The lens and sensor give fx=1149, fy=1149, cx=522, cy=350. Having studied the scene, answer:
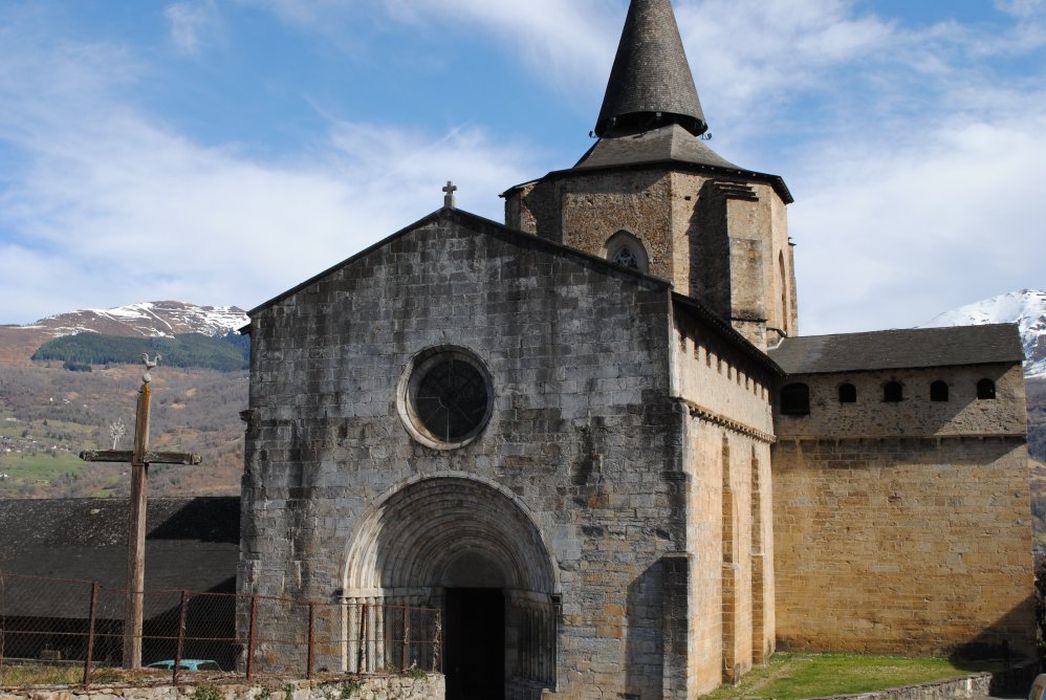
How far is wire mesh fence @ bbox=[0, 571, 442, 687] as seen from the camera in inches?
808

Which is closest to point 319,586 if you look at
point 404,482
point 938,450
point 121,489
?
point 404,482

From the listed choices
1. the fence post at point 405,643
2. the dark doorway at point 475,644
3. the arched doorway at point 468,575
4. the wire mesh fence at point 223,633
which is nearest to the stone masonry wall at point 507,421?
the arched doorway at point 468,575

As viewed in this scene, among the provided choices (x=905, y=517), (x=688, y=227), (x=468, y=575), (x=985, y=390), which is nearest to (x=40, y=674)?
(x=468, y=575)

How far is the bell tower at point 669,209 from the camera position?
96.5 feet

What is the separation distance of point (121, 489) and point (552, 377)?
87465 mm

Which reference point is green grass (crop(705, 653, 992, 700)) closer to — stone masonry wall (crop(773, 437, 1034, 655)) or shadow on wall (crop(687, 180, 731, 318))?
stone masonry wall (crop(773, 437, 1034, 655))

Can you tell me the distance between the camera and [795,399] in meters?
28.7

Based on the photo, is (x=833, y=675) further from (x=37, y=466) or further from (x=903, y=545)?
(x=37, y=466)

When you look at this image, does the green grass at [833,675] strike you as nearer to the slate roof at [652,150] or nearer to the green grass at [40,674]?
the green grass at [40,674]

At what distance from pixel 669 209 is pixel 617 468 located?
36.8ft

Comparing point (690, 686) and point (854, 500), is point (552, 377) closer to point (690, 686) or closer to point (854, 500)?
point (690, 686)

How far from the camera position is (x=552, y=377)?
21.0 m

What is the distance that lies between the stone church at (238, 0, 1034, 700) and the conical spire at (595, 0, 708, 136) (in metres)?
3.81

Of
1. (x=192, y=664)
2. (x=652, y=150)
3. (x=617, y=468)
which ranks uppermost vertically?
(x=652, y=150)
